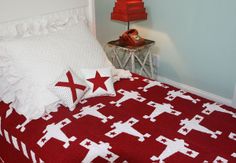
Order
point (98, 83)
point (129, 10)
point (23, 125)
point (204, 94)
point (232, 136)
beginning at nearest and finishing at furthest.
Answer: point (232, 136) < point (23, 125) < point (98, 83) < point (129, 10) < point (204, 94)

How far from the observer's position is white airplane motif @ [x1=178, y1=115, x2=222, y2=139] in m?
1.57

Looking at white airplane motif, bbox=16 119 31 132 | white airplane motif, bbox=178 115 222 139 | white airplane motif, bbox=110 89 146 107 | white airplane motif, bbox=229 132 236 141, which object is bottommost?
white airplane motif, bbox=16 119 31 132

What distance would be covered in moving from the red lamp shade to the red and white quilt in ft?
3.08

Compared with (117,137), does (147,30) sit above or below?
above

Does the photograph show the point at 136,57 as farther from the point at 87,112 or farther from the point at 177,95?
the point at 87,112

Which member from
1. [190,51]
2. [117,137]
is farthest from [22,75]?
[190,51]

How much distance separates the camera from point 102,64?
208 centimetres

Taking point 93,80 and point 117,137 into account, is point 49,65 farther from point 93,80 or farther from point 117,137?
point 117,137

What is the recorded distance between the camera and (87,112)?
176 cm

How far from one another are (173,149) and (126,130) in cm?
28

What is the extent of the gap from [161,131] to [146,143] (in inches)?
5.3

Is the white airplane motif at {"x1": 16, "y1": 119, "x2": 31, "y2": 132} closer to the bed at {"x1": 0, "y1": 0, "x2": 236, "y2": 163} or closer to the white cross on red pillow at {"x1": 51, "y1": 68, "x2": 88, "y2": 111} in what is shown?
the bed at {"x1": 0, "y1": 0, "x2": 236, "y2": 163}

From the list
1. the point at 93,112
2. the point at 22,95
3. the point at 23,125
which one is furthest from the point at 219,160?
the point at 22,95

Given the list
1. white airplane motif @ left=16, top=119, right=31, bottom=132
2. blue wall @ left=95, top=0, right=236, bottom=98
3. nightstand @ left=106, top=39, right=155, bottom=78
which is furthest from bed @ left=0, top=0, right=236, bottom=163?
blue wall @ left=95, top=0, right=236, bottom=98
